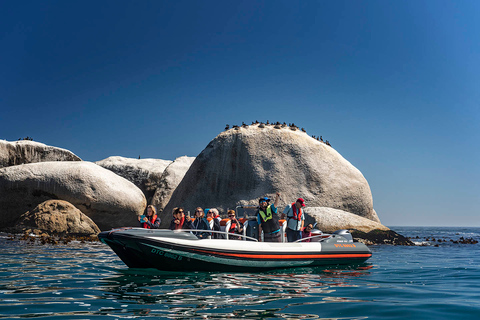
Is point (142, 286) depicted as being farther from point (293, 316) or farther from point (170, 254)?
point (293, 316)

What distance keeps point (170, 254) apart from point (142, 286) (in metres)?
1.41

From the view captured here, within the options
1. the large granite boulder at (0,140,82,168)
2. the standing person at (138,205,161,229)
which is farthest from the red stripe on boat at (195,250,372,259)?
the large granite boulder at (0,140,82,168)

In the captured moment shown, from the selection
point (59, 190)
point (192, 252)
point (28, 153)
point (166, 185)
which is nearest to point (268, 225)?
point (192, 252)

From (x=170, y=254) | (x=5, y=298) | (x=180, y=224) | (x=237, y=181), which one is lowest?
(x=5, y=298)

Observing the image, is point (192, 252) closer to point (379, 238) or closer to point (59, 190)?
point (379, 238)

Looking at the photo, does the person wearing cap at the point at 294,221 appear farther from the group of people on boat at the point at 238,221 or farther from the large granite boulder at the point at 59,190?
the large granite boulder at the point at 59,190

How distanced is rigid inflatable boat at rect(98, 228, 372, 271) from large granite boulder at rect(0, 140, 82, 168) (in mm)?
25307

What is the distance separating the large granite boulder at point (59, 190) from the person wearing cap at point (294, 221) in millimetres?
20161

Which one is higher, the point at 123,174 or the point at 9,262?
the point at 123,174

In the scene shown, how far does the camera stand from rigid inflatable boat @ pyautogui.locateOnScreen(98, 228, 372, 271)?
9.29 metres

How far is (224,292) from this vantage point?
24.1ft

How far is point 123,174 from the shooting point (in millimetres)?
38469

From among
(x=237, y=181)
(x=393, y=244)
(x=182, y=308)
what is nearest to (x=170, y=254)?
(x=182, y=308)

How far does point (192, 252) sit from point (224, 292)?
2259mm
